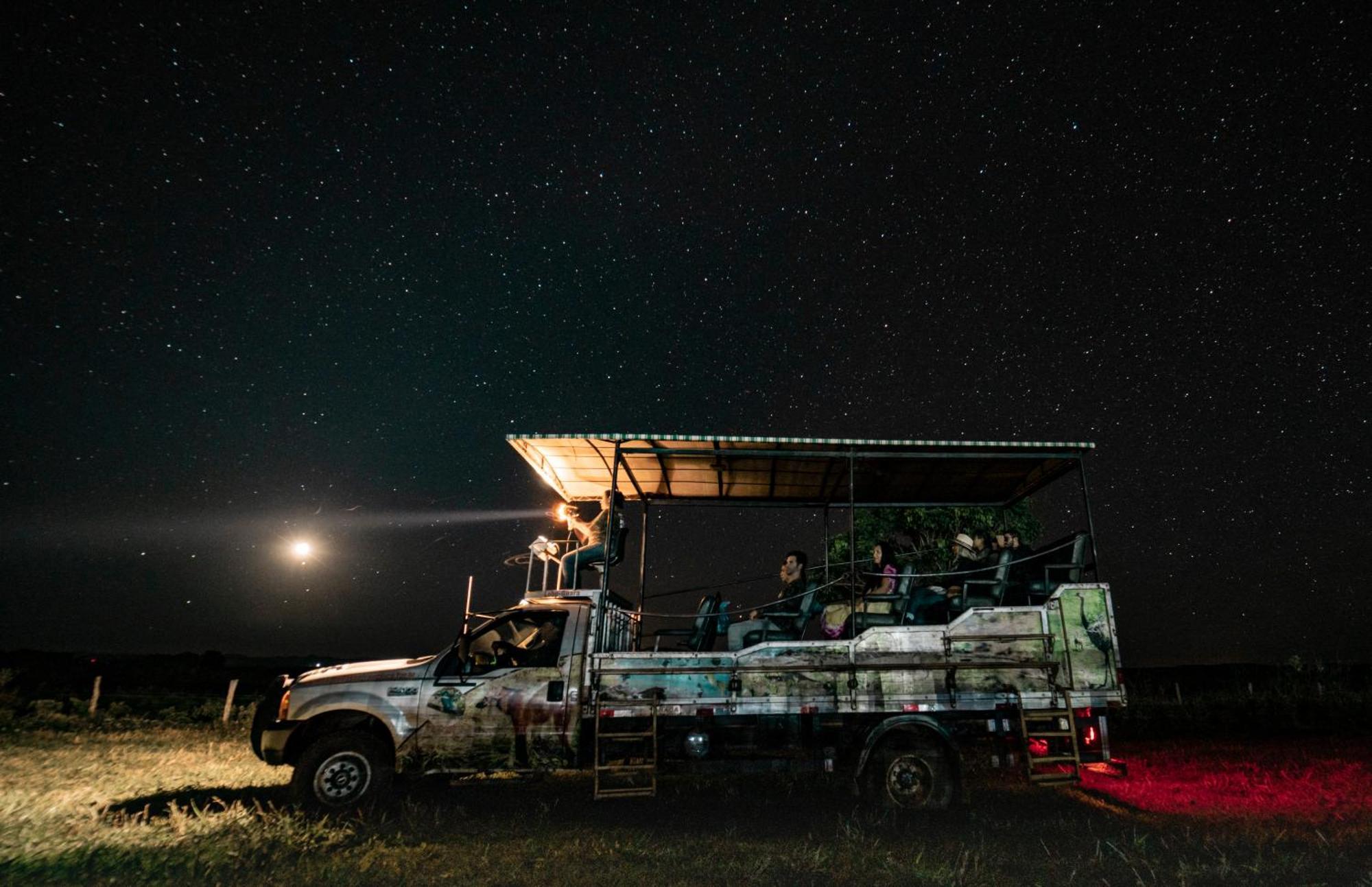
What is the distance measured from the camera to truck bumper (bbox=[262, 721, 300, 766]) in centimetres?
714

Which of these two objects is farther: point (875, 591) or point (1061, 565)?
point (875, 591)

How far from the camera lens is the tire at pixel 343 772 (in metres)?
6.98

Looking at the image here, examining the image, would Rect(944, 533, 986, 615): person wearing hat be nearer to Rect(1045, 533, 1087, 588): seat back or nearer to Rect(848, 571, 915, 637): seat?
Rect(848, 571, 915, 637): seat

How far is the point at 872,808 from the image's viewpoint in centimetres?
707

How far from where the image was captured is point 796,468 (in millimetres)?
9930

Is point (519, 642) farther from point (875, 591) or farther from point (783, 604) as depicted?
point (875, 591)

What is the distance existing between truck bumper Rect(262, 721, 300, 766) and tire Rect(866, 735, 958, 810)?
5.53 meters

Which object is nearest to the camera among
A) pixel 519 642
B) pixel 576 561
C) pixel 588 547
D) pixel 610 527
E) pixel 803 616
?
pixel 519 642

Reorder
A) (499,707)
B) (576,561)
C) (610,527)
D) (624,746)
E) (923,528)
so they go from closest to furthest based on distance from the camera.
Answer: (624,746) < (499,707) < (610,527) < (576,561) < (923,528)

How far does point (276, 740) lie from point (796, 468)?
653cm

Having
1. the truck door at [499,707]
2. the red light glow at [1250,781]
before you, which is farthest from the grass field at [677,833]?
the truck door at [499,707]

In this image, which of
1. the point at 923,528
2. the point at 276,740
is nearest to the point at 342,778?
the point at 276,740

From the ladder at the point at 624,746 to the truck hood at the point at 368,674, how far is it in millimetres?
1910

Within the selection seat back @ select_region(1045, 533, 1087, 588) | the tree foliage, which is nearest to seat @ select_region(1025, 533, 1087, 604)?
seat back @ select_region(1045, 533, 1087, 588)
